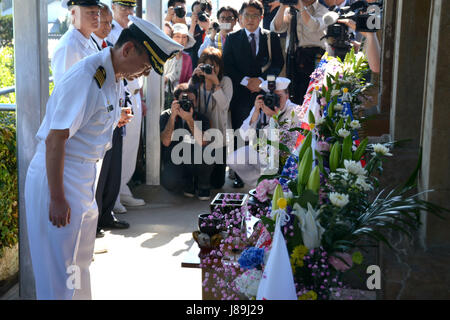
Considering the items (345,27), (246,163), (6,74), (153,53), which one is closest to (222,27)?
(246,163)

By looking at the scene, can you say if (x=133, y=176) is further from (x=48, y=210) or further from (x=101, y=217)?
(x=48, y=210)

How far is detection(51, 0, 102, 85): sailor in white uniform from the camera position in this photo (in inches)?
170

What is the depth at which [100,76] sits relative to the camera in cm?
267

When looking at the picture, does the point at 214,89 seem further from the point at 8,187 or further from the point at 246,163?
the point at 8,187

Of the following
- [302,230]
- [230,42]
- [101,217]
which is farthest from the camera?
[230,42]

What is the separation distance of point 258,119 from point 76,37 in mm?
2039

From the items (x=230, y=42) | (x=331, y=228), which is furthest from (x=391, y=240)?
(x=230, y=42)

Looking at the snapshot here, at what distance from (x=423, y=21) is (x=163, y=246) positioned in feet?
8.72

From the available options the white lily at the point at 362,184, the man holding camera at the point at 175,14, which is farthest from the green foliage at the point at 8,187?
the man holding camera at the point at 175,14

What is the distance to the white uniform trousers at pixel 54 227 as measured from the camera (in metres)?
2.66

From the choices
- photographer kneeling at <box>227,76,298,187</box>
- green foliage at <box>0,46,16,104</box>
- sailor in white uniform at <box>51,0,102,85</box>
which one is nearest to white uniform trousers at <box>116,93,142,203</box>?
photographer kneeling at <box>227,76,298,187</box>

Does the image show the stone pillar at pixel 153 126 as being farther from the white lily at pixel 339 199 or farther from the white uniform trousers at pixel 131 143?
the white lily at pixel 339 199

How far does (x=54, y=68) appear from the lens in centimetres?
439

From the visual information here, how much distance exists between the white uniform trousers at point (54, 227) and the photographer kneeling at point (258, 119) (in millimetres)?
2562
